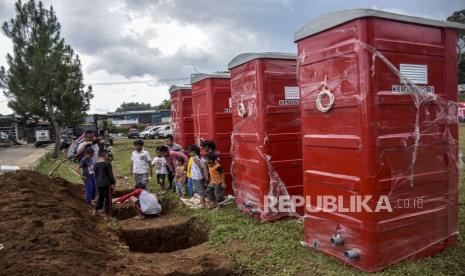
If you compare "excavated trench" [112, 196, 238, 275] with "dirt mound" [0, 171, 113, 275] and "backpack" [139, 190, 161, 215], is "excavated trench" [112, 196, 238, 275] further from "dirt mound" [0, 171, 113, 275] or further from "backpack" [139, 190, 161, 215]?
"dirt mound" [0, 171, 113, 275]

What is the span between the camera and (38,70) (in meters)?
→ 19.3

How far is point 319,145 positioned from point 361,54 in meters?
1.09

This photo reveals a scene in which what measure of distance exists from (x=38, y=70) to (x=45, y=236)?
17171mm

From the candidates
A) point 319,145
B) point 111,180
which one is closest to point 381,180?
point 319,145

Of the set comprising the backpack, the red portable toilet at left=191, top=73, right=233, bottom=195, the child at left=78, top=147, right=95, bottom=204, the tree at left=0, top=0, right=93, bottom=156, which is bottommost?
the backpack

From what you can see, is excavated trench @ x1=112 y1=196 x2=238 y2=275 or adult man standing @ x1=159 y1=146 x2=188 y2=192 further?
adult man standing @ x1=159 y1=146 x2=188 y2=192

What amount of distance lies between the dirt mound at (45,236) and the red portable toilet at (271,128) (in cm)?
232

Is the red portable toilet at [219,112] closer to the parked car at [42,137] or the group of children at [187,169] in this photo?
the group of children at [187,169]

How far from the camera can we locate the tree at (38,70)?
19516 millimetres

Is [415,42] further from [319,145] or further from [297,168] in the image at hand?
[297,168]

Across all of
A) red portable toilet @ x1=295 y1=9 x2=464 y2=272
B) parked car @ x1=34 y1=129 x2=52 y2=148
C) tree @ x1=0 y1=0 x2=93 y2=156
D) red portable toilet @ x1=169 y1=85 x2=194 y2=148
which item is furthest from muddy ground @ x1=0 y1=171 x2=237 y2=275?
parked car @ x1=34 y1=129 x2=52 y2=148

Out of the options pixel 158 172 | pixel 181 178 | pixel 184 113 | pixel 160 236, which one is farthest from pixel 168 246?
pixel 184 113

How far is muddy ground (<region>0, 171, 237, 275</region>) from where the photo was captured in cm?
405

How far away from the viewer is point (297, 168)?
18.9 ft
